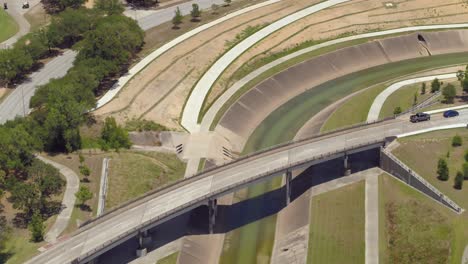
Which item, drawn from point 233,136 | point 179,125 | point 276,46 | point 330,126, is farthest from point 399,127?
point 276,46

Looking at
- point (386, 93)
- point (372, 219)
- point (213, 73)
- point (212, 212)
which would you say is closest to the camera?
point (372, 219)

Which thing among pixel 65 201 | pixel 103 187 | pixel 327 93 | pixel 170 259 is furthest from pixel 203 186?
pixel 327 93

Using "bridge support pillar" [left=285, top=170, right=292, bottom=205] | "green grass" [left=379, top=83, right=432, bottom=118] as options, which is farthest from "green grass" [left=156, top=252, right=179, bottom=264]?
"green grass" [left=379, top=83, right=432, bottom=118]

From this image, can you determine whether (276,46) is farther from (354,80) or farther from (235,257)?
(235,257)

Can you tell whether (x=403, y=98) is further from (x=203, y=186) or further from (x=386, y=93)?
(x=203, y=186)

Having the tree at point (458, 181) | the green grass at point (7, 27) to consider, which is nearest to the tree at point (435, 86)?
the tree at point (458, 181)

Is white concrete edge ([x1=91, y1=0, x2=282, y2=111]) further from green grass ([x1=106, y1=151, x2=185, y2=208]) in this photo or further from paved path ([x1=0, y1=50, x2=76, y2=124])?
green grass ([x1=106, y1=151, x2=185, y2=208])

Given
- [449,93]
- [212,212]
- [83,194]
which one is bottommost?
[83,194]
